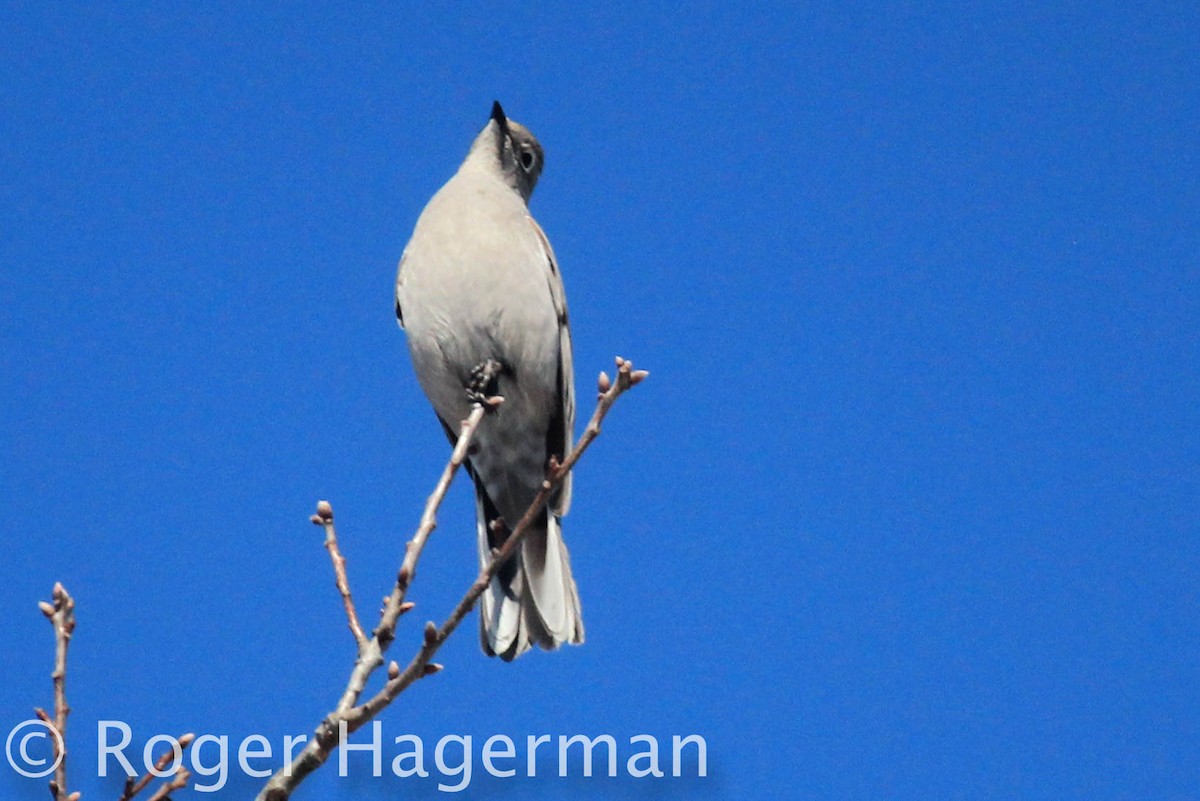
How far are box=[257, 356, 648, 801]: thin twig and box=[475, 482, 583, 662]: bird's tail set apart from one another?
77.3 inches

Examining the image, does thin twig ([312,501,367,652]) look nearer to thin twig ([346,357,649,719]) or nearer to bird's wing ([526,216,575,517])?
thin twig ([346,357,649,719])

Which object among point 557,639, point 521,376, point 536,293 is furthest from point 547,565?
point 536,293

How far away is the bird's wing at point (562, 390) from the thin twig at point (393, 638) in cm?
224

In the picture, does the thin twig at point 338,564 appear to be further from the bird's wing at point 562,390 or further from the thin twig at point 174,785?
the bird's wing at point 562,390

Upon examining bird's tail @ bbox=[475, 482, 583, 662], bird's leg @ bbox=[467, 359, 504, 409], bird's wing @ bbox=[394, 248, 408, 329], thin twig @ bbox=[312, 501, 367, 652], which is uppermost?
bird's wing @ bbox=[394, 248, 408, 329]

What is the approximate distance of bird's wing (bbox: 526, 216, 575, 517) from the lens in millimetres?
5656

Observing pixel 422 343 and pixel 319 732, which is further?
pixel 422 343

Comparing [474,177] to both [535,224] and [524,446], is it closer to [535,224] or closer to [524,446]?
[535,224]

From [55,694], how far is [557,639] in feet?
9.03

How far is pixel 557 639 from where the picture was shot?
207 inches

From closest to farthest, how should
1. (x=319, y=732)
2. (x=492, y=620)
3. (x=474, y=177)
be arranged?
1. (x=319, y=732)
2. (x=492, y=620)
3. (x=474, y=177)

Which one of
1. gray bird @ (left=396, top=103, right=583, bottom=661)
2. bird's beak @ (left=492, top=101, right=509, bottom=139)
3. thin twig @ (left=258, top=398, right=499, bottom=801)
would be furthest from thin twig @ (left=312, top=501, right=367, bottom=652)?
bird's beak @ (left=492, top=101, right=509, bottom=139)

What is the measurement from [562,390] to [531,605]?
0.95 metres

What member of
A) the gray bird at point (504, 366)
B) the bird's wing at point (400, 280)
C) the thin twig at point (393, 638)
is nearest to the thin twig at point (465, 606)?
the thin twig at point (393, 638)
